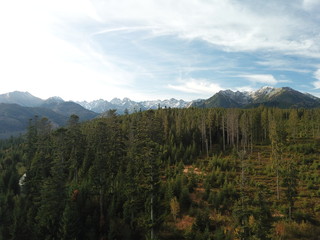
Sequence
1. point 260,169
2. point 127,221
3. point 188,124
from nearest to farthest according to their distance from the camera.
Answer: point 127,221 → point 260,169 → point 188,124

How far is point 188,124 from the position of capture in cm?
8800

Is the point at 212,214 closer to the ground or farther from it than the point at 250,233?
closer to the ground

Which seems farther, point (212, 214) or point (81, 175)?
point (81, 175)

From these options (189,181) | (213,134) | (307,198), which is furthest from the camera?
(213,134)

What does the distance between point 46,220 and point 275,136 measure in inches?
1919

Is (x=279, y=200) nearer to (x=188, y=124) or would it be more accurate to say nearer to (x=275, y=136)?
(x=275, y=136)

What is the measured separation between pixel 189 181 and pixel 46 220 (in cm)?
2937

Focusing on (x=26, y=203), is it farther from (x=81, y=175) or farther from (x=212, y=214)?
(x=212, y=214)

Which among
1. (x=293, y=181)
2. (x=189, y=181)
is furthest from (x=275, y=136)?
(x=189, y=181)

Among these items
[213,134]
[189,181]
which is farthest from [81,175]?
[213,134]

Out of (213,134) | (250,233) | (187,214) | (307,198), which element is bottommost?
(187,214)

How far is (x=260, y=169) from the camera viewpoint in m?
59.3

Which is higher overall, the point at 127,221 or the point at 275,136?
the point at 275,136

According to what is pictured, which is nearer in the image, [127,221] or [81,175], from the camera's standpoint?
[127,221]
